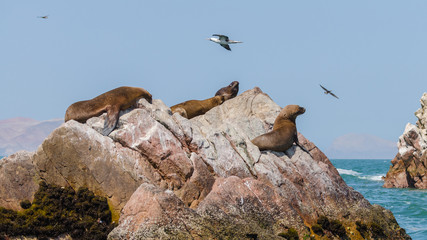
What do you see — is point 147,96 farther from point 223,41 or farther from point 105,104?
point 223,41

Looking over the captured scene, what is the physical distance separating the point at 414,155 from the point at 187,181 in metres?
27.2

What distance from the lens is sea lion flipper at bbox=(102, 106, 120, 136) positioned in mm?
13969

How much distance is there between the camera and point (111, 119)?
46.6 ft

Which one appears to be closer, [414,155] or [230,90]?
[230,90]

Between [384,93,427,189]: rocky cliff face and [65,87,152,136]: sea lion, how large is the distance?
84.5ft

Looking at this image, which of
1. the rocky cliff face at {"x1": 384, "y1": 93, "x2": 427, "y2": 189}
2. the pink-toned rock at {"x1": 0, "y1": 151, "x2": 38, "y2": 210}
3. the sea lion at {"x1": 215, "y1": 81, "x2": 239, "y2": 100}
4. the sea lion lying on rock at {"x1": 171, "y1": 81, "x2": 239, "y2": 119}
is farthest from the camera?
the rocky cliff face at {"x1": 384, "y1": 93, "x2": 427, "y2": 189}

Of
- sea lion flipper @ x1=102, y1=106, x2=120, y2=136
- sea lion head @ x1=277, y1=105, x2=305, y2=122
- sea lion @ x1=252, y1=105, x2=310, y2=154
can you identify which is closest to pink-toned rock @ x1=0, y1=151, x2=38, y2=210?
sea lion flipper @ x1=102, y1=106, x2=120, y2=136

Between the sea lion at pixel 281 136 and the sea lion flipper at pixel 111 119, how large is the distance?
391 cm

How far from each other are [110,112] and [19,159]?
95.1 inches

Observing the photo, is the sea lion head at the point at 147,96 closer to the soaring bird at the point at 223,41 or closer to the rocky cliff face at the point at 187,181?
the rocky cliff face at the point at 187,181

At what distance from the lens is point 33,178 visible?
13.4 meters

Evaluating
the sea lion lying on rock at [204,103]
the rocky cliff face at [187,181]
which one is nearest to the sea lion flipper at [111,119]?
the rocky cliff face at [187,181]

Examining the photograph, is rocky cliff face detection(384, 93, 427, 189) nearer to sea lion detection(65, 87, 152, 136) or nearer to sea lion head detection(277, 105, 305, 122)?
sea lion head detection(277, 105, 305, 122)

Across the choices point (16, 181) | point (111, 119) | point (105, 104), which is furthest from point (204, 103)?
point (16, 181)
